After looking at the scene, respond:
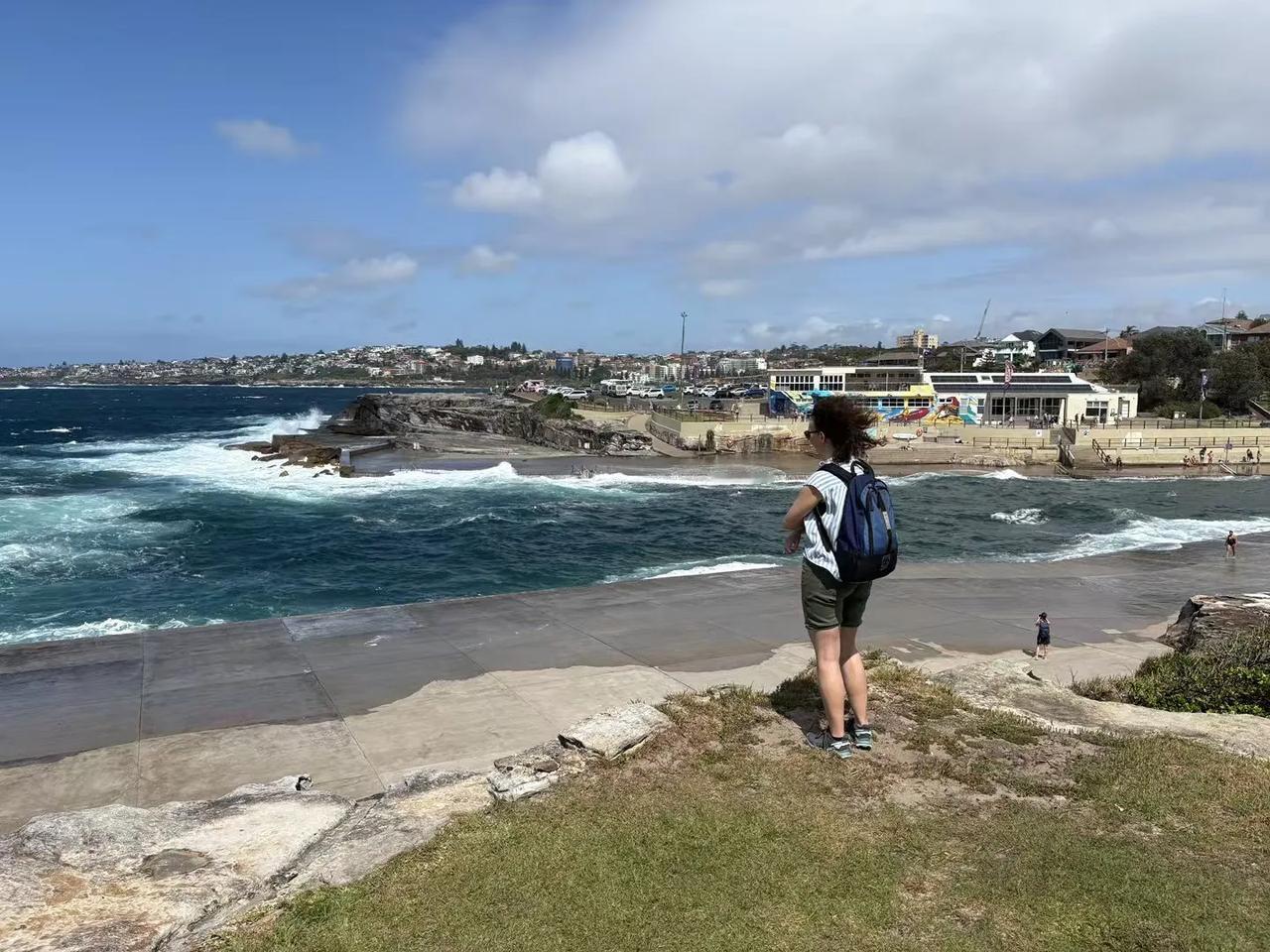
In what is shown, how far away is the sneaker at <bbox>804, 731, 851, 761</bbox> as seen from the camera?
5211mm

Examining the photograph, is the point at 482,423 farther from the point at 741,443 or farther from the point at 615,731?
the point at 615,731

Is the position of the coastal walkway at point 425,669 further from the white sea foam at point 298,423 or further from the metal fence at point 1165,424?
the white sea foam at point 298,423

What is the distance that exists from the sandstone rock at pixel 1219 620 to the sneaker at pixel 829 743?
6462mm

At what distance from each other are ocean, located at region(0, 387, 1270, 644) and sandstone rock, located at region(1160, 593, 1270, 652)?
32.5ft

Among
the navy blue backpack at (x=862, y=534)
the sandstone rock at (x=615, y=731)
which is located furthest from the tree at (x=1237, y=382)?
the sandstone rock at (x=615, y=731)

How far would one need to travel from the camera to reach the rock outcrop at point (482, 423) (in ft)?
169

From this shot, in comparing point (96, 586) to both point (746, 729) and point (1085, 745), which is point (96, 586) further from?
point (1085, 745)

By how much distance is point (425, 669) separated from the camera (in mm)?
9938

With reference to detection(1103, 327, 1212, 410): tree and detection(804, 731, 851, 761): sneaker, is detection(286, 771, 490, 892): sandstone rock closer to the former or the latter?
detection(804, 731, 851, 761): sneaker

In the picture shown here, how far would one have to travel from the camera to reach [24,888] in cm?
389

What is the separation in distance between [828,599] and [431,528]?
75.6 ft

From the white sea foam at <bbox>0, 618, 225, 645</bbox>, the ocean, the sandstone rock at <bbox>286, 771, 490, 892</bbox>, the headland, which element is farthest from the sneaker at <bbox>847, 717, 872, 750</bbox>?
the headland

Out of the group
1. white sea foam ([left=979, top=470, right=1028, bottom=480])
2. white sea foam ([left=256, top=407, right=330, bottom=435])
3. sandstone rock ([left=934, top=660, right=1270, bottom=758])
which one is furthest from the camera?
white sea foam ([left=256, top=407, right=330, bottom=435])

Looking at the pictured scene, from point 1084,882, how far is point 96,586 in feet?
67.6
